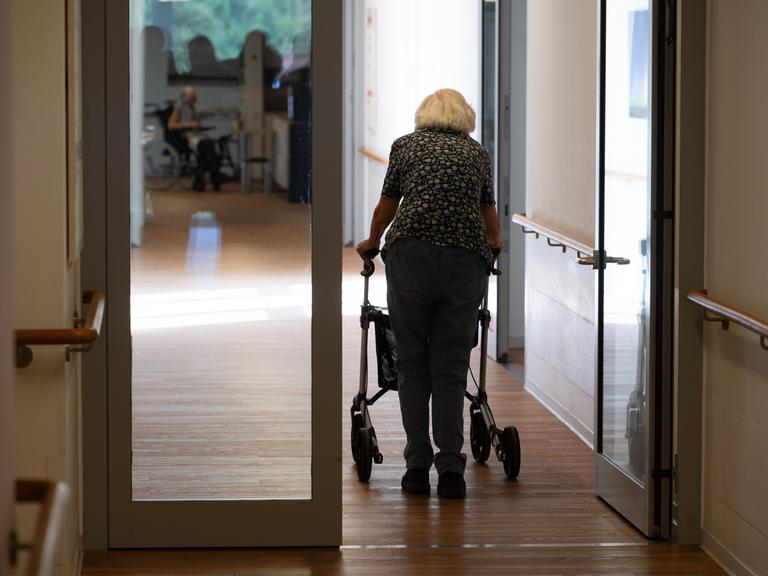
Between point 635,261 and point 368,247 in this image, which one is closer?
point 635,261

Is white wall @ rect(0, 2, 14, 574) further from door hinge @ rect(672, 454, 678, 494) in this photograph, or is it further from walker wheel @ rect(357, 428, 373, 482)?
walker wheel @ rect(357, 428, 373, 482)

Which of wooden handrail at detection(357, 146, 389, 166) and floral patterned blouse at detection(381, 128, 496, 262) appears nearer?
floral patterned blouse at detection(381, 128, 496, 262)

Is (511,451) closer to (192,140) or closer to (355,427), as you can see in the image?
(355,427)

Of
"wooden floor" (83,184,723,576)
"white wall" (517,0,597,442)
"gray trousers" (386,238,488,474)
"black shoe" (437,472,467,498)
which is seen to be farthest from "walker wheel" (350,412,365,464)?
"white wall" (517,0,597,442)

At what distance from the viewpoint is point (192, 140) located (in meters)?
4.13

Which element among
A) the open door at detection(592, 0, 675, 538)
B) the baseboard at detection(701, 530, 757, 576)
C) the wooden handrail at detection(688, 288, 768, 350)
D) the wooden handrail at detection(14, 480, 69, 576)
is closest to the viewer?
the wooden handrail at detection(14, 480, 69, 576)

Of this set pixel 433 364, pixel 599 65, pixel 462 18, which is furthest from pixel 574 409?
pixel 462 18

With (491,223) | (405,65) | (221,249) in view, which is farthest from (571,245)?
(405,65)

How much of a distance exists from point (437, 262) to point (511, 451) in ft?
3.17

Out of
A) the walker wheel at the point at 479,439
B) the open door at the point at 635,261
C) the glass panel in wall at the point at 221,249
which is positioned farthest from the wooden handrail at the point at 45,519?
the walker wheel at the point at 479,439

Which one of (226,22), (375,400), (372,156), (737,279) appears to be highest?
(226,22)

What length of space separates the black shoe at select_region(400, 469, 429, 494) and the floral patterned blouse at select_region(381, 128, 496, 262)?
2.92 ft

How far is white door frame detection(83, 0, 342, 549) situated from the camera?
4.16 meters

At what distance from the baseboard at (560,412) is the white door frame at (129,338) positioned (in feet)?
6.42
